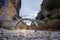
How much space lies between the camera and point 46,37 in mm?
1992

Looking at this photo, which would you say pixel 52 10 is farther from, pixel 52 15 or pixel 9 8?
pixel 9 8

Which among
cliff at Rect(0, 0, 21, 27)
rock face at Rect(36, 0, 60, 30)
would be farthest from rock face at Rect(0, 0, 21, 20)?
rock face at Rect(36, 0, 60, 30)

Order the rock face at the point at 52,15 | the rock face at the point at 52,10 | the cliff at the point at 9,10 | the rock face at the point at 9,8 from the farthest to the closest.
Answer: the rock face at the point at 9,8
the cliff at the point at 9,10
the rock face at the point at 52,10
the rock face at the point at 52,15

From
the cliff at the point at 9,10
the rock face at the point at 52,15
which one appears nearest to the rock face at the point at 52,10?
the rock face at the point at 52,15

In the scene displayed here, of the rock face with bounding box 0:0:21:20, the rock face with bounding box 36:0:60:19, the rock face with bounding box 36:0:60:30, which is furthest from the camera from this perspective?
the rock face with bounding box 0:0:21:20

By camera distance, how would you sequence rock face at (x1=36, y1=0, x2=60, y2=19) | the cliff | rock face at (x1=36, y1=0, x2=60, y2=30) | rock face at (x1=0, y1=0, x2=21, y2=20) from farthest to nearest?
1. rock face at (x1=0, y1=0, x2=21, y2=20)
2. the cliff
3. rock face at (x1=36, y1=0, x2=60, y2=19)
4. rock face at (x1=36, y1=0, x2=60, y2=30)

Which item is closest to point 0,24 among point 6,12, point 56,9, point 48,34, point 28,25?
point 28,25

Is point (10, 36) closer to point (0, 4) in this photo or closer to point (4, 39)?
point (4, 39)

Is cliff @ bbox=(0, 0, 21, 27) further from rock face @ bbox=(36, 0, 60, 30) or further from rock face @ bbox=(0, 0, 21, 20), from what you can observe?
rock face @ bbox=(36, 0, 60, 30)

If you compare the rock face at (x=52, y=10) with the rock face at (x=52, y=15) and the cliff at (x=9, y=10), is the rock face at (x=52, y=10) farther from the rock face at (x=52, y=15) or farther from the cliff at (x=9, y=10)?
the cliff at (x=9, y=10)

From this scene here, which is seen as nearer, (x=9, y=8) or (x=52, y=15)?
(x=52, y=15)

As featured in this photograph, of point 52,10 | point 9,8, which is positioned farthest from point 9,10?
point 52,10

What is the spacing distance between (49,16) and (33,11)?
1024 mm

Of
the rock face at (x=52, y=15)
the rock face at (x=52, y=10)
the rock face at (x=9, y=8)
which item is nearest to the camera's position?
the rock face at (x=52, y=15)
